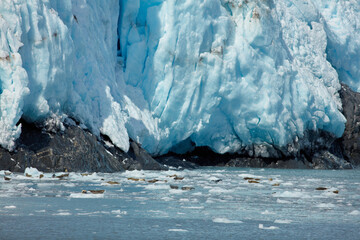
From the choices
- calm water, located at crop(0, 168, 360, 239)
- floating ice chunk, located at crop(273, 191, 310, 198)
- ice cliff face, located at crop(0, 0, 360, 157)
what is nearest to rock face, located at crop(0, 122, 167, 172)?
ice cliff face, located at crop(0, 0, 360, 157)

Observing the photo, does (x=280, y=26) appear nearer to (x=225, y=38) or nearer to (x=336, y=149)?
(x=225, y=38)

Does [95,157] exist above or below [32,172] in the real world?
above

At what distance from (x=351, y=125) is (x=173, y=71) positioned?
1017cm

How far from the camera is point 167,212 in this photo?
6707 mm

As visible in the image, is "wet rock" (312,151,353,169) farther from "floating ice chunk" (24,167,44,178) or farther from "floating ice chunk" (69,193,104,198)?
"floating ice chunk" (69,193,104,198)

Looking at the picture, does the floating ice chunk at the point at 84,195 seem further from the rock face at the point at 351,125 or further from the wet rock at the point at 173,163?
the rock face at the point at 351,125

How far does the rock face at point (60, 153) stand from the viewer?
1215cm

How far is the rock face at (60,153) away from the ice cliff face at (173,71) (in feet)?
1.23

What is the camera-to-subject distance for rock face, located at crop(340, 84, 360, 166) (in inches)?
984

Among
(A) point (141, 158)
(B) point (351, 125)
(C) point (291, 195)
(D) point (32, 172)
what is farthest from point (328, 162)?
(D) point (32, 172)

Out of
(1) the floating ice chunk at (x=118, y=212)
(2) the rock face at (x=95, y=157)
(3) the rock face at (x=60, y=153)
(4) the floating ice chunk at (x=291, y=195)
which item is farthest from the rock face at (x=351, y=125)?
(1) the floating ice chunk at (x=118, y=212)

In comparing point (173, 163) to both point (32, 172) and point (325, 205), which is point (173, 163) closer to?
point (32, 172)

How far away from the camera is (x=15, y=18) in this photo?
1215cm

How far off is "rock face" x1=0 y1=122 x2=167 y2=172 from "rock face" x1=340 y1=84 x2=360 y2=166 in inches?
540
